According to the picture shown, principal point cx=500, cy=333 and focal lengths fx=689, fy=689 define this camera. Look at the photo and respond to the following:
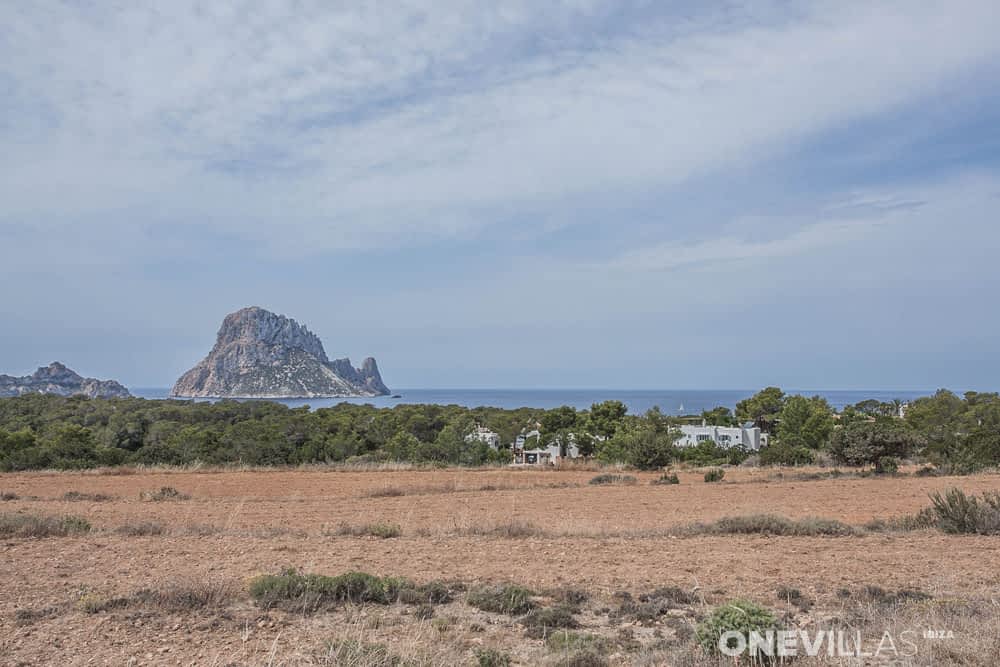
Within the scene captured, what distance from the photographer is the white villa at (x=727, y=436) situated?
55.1m

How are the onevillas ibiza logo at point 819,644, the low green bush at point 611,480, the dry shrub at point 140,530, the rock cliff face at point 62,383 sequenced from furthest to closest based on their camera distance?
the rock cliff face at point 62,383 → the low green bush at point 611,480 → the dry shrub at point 140,530 → the onevillas ibiza logo at point 819,644

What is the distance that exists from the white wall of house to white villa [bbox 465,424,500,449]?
560 inches

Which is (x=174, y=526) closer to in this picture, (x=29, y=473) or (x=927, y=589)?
(x=927, y=589)

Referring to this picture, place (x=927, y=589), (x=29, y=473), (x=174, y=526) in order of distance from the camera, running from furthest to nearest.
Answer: (x=29, y=473) < (x=174, y=526) < (x=927, y=589)

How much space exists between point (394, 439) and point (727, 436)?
31.2 m

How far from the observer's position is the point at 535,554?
11617 mm

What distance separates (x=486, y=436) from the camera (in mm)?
48188

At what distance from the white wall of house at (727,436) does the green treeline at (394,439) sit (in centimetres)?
342

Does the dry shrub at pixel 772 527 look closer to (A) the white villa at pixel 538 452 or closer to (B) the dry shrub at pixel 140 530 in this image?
(B) the dry shrub at pixel 140 530

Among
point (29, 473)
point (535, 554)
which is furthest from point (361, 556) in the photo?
point (29, 473)

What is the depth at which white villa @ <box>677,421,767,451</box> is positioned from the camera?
55.1 metres

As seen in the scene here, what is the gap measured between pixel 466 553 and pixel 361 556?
1.74m

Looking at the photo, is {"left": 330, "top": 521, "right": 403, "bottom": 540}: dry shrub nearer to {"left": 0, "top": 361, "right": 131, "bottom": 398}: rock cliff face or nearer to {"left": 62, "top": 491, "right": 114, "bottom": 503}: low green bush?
{"left": 62, "top": 491, "right": 114, "bottom": 503}: low green bush

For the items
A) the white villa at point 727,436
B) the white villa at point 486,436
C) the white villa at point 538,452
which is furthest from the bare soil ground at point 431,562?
the white villa at point 727,436
